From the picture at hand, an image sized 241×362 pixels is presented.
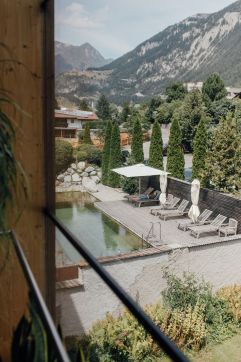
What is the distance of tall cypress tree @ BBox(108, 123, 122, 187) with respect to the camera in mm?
12945

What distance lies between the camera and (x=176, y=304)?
4.58 meters

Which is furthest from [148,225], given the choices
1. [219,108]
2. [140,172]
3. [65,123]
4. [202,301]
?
[219,108]

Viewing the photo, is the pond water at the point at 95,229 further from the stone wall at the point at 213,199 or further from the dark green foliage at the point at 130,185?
the stone wall at the point at 213,199

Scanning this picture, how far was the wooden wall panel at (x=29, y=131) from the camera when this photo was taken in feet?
3.99

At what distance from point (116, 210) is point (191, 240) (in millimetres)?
3020

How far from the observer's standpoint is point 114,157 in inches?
509

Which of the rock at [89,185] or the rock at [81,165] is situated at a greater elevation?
the rock at [81,165]

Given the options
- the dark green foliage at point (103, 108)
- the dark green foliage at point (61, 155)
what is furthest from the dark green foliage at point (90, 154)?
the dark green foliage at point (61, 155)

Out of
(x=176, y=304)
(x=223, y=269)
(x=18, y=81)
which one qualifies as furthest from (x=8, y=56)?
(x=223, y=269)

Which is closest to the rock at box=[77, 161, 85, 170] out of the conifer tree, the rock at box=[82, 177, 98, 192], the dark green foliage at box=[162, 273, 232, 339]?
the rock at box=[82, 177, 98, 192]

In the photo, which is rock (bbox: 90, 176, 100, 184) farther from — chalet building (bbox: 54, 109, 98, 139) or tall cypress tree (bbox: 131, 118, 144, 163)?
chalet building (bbox: 54, 109, 98, 139)

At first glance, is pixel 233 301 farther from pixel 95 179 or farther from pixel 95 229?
pixel 95 179

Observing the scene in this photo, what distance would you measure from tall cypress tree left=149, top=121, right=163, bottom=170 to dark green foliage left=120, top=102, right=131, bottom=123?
24.0 ft

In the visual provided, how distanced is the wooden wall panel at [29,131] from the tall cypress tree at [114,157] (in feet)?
38.1
